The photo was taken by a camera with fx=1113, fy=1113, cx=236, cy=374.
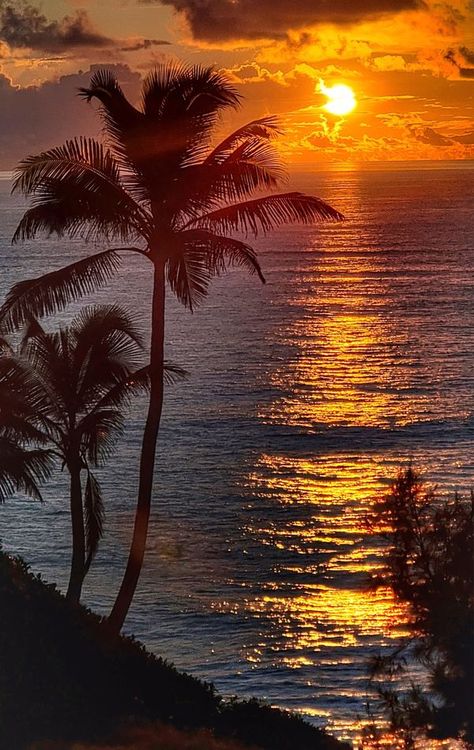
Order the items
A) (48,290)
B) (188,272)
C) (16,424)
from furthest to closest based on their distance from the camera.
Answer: (16,424)
(188,272)
(48,290)

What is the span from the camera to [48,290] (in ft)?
57.8

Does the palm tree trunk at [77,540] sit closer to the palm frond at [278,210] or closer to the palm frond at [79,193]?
the palm frond at [79,193]

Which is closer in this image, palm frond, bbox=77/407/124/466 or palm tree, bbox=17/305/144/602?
palm frond, bbox=77/407/124/466

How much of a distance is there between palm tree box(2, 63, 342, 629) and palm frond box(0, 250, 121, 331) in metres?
0.02

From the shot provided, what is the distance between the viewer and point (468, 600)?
15109 millimetres

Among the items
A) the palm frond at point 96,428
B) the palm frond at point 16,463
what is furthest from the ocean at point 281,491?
the palm frond at point 16,463

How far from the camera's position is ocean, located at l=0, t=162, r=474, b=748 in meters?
36.9

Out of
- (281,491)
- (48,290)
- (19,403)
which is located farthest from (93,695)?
(281,491)

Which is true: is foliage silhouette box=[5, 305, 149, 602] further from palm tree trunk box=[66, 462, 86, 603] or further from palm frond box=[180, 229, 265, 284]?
palm frond box=[180, 229, 265, 284]

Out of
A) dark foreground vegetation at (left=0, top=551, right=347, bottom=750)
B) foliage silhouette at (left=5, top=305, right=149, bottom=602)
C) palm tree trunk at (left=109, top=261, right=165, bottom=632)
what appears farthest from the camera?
foliage silhouette at (left=5, top=305, right=149, bottom=602)

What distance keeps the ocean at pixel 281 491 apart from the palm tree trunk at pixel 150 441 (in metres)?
4.67

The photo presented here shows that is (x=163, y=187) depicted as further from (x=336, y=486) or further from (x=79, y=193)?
(x=336, y=486)

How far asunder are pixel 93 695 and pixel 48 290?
20.9ft

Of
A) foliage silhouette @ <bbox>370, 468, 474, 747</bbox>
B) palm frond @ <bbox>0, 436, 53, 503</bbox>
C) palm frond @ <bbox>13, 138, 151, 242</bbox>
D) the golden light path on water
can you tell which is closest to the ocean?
the golden light path on water
